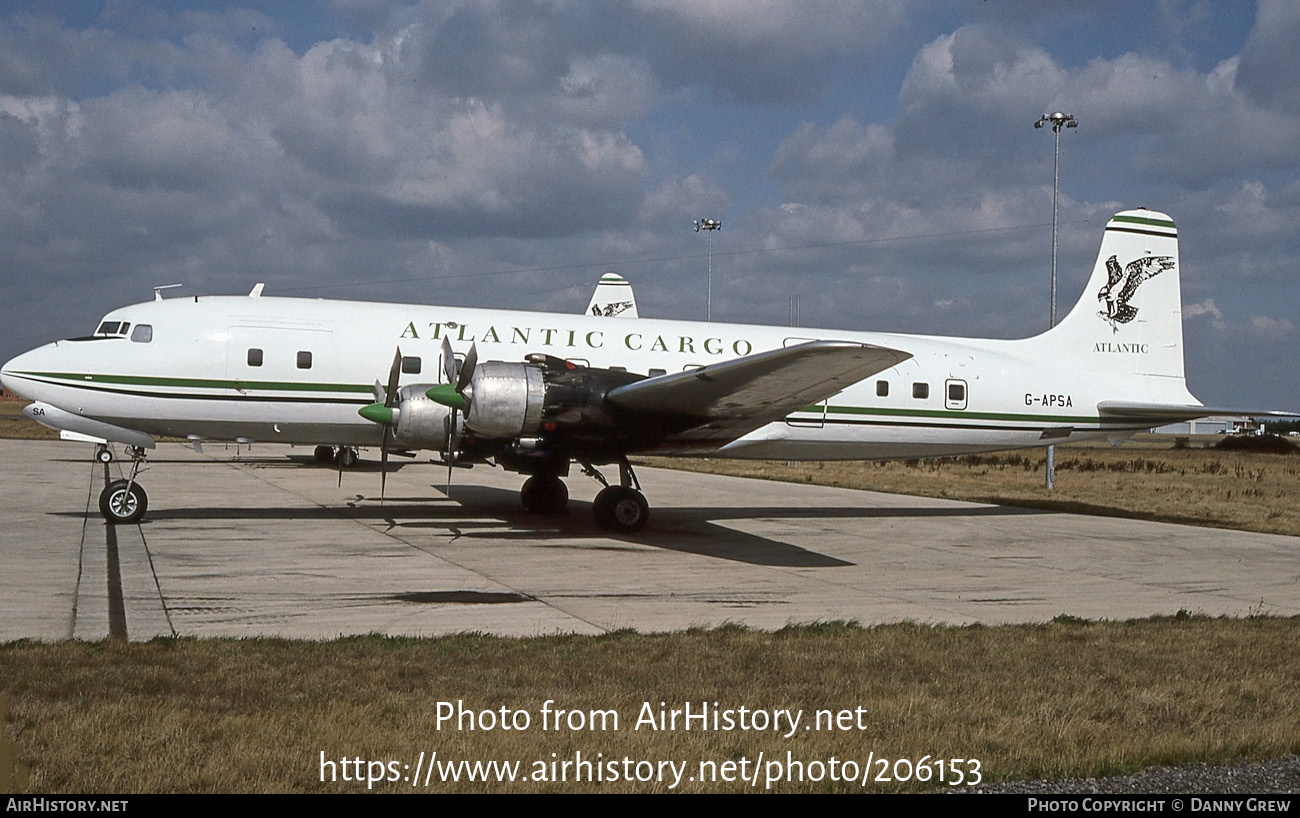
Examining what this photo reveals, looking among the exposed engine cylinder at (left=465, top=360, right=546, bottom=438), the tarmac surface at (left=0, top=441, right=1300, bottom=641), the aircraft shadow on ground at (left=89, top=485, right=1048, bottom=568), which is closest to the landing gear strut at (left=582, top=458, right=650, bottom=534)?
the aircraft shadow on ground at (left=89, top=485, right=1048, bottom=568)

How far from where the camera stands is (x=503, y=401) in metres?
13.9

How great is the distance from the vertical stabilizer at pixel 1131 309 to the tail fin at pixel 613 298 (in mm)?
24200

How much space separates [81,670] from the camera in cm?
684

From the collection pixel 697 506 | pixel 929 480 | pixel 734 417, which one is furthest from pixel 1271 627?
pixel 929 480

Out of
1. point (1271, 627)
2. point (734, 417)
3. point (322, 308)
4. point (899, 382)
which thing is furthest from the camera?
point (899, 382)

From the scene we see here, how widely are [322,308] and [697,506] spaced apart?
8.17 m

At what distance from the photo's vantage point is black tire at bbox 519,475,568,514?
18.0m

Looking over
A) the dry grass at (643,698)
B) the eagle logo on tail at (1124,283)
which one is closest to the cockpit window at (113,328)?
the dry grass at (643,698)

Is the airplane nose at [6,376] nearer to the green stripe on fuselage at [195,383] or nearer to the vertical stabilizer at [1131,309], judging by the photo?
the green stripe on fuselage at [195,383]

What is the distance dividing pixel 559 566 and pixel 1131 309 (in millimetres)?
13836

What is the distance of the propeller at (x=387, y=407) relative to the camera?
48.4ft

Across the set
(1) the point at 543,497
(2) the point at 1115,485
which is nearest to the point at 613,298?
(2) the point at 1115,485

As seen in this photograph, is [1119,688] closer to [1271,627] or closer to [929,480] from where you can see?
[1271,627]
